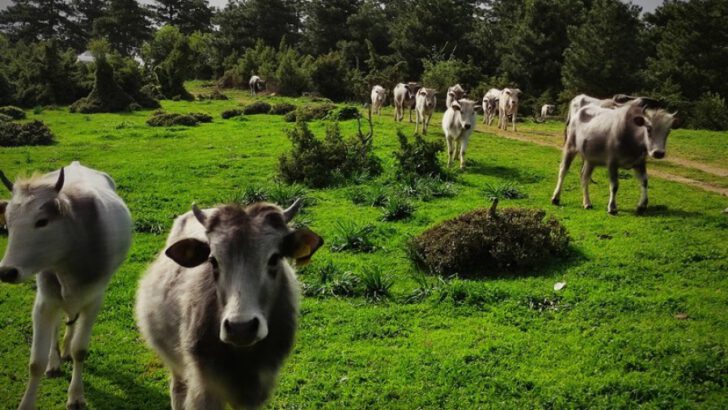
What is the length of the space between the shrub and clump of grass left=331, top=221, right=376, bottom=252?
14.9ft

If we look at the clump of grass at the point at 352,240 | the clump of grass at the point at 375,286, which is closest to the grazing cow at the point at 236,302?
the clump of grass at the point at 375,286

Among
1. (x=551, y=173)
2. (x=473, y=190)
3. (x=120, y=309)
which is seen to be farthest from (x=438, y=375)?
(x=551, y=173)

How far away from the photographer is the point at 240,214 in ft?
11.9

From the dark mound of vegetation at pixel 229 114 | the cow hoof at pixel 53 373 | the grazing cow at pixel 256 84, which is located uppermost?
the grazing cow at pixel 256 84

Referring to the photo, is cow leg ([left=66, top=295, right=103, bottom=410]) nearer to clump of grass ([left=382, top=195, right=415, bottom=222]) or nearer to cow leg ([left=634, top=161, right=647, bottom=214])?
clump of grass ([left=382, top=195, right=415, bottom=222])

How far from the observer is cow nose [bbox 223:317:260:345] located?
3191mm

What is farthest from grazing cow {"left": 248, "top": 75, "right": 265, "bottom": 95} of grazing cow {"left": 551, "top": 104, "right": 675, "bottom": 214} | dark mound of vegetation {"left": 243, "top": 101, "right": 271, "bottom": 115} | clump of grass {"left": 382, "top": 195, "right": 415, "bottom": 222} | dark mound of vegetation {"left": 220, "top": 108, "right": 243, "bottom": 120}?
grazing cow {"left": 551, "top": 104, "right": 675, "bottom": 214}

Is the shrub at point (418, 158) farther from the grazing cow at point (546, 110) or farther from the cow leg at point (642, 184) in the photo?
the grazing cow at point (546, 110)

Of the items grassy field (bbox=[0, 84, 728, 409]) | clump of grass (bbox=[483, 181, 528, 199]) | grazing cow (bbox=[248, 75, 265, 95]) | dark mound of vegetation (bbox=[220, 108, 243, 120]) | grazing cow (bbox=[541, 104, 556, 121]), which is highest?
grazing cow (bbox=[248, 75, 265, 95])

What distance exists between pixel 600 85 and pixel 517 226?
24242mm

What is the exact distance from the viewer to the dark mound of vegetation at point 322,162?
14594mm

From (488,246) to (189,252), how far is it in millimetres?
6089

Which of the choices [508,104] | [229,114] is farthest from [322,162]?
[229,114]

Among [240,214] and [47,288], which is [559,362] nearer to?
[240,214]
